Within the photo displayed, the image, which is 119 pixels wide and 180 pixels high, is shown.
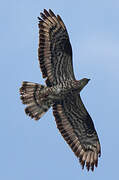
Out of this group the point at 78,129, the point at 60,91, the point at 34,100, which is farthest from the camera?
the point at 78,129

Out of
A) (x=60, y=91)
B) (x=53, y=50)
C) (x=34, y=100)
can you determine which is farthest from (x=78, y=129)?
(x=53, y=50)

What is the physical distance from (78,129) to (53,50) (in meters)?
2.85

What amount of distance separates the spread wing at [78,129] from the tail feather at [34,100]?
423mm

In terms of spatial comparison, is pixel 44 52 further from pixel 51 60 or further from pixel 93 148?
pixel 93 148

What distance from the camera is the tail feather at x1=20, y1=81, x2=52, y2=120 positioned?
74.0ft

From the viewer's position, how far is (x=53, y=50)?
73.6ft

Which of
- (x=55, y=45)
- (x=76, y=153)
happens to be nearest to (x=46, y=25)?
(x=55, y=45)

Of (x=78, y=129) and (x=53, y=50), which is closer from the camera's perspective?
(x=53, y=50)

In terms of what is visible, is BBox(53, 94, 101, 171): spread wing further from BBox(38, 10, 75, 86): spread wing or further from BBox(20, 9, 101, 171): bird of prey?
BBox(38, 10, 75, 86): spread wing

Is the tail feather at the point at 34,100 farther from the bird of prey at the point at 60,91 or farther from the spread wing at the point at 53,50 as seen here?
the spread wing at the point at 53,50

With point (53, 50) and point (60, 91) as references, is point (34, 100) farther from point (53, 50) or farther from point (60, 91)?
point (53, 50)

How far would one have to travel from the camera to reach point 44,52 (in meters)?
22.3

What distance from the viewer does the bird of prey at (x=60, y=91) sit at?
73.3ft

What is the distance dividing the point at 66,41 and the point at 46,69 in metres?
1.10
